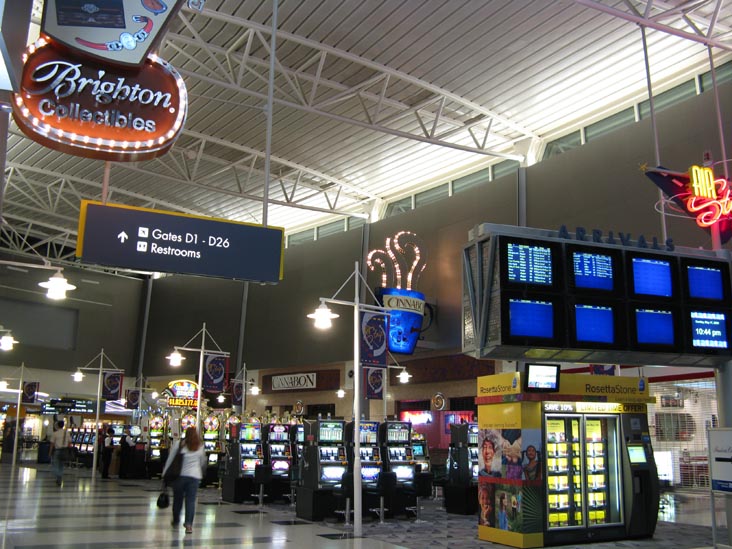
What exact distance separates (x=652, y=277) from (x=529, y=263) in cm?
163

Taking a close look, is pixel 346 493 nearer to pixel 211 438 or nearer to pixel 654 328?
pixel 654 328

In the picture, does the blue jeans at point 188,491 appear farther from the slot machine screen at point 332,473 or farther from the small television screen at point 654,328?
the small television screen at point 654,328

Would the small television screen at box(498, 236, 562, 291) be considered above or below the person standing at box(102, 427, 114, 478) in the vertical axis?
above

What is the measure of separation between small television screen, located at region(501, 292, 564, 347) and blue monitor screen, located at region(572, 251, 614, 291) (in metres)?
0.47

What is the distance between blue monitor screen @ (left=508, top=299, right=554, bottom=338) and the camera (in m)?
7.23

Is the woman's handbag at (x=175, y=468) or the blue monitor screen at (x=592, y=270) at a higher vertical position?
the blue monitor screen at (x=592, y=270)

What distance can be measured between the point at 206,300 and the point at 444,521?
1897cm

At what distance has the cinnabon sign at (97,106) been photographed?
5121 mm

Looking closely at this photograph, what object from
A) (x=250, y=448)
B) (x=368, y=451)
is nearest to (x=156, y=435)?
(x=250, y=448)

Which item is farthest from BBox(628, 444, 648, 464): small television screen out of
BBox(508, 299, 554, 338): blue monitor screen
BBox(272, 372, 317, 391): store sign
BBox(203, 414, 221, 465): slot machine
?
BBox(272, 372, 317, 391): store sign

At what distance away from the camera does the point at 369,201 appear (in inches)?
904

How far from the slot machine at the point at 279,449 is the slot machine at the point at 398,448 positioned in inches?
94.5

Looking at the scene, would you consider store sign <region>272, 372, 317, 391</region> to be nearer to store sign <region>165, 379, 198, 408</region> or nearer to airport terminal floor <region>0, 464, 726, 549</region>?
store sign <region>165, 379, 198, 408</region>

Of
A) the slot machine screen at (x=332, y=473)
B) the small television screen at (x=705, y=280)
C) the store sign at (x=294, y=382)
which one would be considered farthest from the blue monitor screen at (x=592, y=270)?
the store sign at (x=294, y=382)
